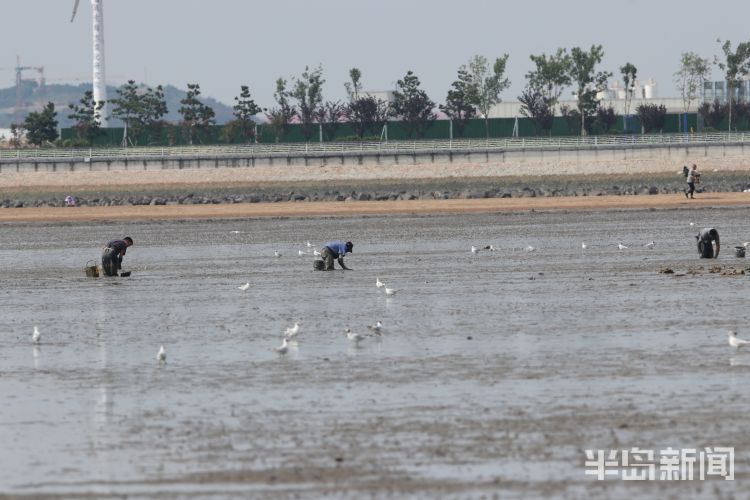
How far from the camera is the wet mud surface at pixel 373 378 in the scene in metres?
13.4

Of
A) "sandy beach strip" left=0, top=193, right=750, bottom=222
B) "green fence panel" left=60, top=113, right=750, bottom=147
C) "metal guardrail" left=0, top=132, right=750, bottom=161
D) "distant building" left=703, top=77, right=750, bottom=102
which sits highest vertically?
"distant building" left=703, top=77, right=750, bottom=102

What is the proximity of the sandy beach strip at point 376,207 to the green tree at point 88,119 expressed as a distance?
2084 inches

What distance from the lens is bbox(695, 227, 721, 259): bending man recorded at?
3481 centimetres

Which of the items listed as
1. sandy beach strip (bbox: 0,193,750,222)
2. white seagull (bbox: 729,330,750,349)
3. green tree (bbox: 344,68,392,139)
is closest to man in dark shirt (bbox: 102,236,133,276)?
white seagull (bbox: 729,330,750,349)

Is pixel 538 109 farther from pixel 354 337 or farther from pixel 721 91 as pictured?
pixel 354 337

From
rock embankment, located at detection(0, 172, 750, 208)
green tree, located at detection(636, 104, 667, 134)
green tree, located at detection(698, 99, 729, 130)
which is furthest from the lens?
green tree, located at detection(698, 99, 729, 130)

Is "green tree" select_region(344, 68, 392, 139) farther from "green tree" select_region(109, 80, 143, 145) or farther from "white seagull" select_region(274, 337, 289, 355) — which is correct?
"white seagull" select_region(274, 337, 289, 355)

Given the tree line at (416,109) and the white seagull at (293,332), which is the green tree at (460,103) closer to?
the tree line at (416,109)

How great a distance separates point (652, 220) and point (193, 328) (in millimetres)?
32212

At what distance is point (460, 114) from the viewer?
13625 cm

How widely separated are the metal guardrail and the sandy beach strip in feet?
86.6

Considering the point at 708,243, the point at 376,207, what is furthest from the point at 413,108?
the point at 708,243

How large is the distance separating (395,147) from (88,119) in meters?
40.0

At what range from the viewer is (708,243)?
3506cm
